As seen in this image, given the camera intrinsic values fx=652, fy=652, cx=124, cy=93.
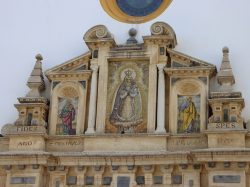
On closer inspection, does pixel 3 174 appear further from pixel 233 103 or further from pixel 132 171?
pixel 233 103

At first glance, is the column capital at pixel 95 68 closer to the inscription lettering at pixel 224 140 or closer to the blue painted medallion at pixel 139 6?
the blue painted medallion at pixel 139 6

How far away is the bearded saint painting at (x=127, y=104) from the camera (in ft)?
46.3

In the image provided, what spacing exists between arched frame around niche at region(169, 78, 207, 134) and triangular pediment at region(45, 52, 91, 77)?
211 centimetres

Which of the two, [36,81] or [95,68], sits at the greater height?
[95,68]

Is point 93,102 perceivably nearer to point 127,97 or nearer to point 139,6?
point 127,97

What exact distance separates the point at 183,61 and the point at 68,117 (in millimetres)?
2829

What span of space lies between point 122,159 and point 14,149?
2.42 meters

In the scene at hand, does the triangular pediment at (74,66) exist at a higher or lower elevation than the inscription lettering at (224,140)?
higher

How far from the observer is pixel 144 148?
1367 cm

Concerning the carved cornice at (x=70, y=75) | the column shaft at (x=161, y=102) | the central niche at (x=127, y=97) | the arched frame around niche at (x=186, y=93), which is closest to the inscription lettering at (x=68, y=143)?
the central niche at (x=127, y=97)

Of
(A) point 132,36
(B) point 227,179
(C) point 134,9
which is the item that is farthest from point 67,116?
(B) point 227,179

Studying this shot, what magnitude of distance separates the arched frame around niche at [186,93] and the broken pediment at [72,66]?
212 cm

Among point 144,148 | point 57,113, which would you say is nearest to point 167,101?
point 144,148

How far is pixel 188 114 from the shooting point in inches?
547
